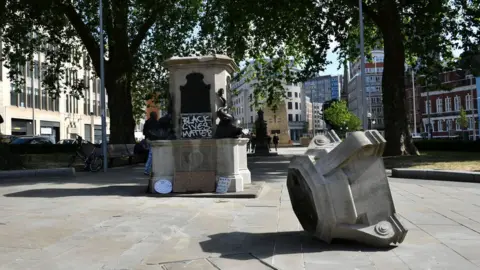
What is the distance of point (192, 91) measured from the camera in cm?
1091

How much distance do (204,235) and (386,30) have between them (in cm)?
1930

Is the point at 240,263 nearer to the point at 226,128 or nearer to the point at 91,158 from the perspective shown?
the point at 226,128

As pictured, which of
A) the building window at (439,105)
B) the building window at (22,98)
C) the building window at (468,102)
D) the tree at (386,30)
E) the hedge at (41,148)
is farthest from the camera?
the building window at (439,105)

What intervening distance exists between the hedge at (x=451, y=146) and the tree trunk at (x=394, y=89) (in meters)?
7.37

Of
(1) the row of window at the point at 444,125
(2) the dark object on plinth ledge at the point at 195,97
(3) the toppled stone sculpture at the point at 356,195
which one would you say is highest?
(1) the row of window at the point at 444,125

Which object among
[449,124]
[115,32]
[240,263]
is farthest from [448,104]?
[240,263]

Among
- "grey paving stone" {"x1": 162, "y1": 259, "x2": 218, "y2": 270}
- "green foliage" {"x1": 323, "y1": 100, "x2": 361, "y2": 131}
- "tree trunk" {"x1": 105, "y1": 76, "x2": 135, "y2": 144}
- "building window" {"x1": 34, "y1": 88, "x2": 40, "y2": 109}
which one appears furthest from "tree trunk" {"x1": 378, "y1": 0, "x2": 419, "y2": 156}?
"green foliage" {"x1": 323, "y1": 100, "x2": 361, "y2": 131}

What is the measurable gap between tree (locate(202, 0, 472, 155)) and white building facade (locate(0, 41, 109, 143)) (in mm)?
23143

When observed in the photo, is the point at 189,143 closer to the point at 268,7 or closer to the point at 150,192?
the point at 150,192

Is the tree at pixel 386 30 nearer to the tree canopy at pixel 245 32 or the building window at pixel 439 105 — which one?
the tree canopy at pixel 245 32

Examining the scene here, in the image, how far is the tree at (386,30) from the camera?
21219mm

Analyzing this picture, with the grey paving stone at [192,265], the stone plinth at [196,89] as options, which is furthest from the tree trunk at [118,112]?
the grey paving stone at [192,265]

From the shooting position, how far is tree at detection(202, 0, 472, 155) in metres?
21.2

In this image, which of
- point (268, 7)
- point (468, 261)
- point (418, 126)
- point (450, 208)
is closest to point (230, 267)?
point (468, 261)
